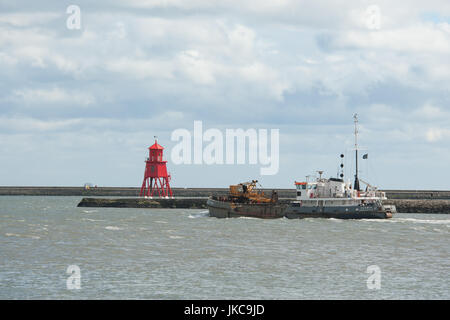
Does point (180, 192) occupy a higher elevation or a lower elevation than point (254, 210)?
higher

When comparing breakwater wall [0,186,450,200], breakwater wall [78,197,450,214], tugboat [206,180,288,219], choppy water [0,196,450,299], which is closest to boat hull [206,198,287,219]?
tugboat [206,180,288,219]

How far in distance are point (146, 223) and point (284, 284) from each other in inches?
1694

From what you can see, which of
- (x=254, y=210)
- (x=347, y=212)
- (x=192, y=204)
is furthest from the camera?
(x=192, y=204)

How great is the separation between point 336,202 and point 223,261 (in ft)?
137

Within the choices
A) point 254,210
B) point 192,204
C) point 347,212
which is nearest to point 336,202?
point 347,212

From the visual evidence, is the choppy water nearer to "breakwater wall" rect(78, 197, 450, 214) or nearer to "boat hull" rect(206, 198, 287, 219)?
"boat hull" rect(206, 198, 287, 219)

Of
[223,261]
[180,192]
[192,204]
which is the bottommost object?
[223,261]

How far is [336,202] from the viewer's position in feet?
262

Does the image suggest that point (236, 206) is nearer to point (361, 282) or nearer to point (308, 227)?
point (308, 227)

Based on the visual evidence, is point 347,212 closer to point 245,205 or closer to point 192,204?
point 245,205

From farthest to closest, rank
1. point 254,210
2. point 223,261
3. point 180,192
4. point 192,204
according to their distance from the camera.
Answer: point 180,192 < point 192,204 < point 254,210 < point 223,261

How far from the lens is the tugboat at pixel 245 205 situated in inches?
3265

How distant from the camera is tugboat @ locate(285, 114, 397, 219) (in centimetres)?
7919
